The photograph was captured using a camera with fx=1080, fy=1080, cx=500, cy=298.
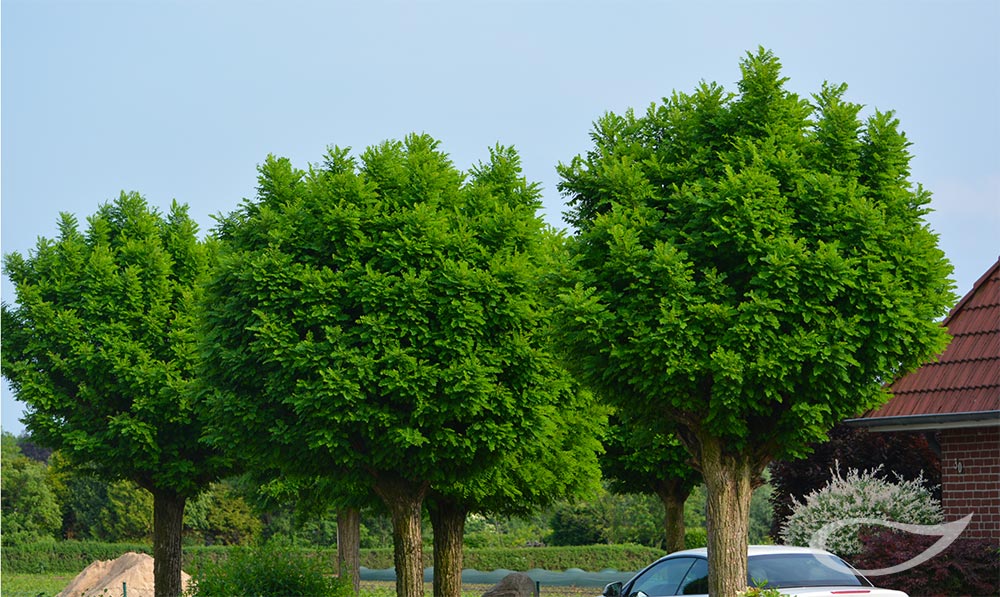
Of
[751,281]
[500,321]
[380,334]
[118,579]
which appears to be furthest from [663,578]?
[118,579]

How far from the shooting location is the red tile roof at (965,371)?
15633 mm

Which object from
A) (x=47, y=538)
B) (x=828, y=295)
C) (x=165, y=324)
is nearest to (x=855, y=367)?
(x=828, y=295)

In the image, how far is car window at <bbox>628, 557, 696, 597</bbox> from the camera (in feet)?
49.9

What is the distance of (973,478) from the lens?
16.2 metres

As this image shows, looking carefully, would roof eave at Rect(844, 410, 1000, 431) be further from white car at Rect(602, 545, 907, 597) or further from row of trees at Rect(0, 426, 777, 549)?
row of trees at Rect(0, 426, 777, 549)

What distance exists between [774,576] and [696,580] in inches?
61.6

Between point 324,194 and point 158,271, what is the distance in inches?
317

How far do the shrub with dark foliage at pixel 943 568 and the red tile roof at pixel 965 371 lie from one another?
196cm

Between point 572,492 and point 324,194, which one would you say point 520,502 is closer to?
point 572,492

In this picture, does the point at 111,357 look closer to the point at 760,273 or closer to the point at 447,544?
the point at 447,544

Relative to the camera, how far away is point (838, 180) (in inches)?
559

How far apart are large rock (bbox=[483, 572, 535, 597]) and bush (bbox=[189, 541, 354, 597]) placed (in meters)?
7.59

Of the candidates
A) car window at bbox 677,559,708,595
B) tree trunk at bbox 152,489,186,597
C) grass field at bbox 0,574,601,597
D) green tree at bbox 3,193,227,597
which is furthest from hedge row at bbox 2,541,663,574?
car window at bbox 677,559,708,595

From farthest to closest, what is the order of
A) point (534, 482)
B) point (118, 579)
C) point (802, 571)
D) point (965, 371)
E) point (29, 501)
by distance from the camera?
point (29, 501) → point (118, 579) → point (534, 482) → point (965, 371) → point (802, 571)
